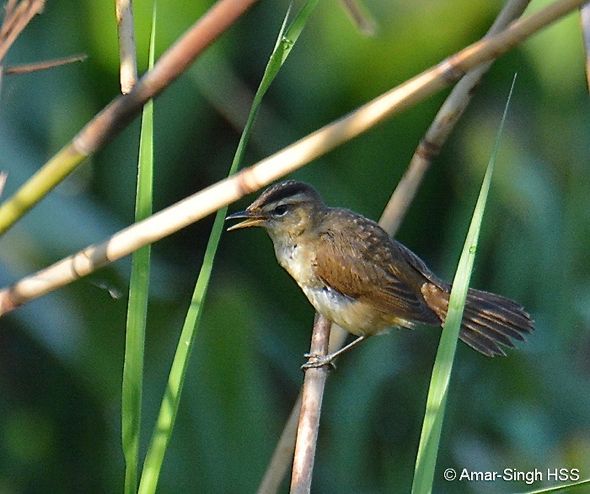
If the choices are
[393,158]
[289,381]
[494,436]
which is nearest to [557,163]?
[393,158]

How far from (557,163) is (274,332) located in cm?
102

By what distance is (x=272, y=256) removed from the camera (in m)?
3.10

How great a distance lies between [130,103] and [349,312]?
1561 mm

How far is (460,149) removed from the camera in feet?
10.0

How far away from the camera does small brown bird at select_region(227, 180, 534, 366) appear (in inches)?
108

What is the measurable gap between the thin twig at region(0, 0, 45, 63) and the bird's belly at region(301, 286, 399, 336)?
1377 millimetres

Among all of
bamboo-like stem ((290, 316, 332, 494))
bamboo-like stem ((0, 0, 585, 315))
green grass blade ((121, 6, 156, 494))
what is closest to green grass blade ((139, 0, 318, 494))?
green grass blade ((121, 6, 156, 494))

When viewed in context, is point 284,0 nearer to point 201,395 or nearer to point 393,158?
point 393,158

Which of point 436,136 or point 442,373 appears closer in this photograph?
point 442,373

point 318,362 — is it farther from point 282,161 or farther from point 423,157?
point 282,161

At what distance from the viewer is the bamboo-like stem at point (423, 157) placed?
1911 mm

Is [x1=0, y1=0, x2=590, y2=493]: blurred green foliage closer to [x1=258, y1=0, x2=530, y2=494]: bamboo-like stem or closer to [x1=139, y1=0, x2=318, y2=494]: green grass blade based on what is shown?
[x1=258, y1=0, x2=530, y2=494]: bamboo-like stem

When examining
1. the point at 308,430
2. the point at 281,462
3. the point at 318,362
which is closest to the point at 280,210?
the point at 318,362

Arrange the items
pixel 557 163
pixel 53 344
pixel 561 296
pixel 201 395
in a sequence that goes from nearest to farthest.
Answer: pixel 201 395, pixel 53 344, pixel 561 296, pixel 557 163
